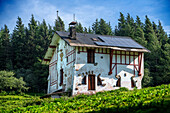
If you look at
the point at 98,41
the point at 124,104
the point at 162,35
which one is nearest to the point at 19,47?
the point at 162,35

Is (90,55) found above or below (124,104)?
above

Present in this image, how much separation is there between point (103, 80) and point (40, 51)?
37557mm

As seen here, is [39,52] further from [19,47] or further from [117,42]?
[117,42]

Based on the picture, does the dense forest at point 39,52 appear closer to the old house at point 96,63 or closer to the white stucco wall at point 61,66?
the white stucco wall at point 61,66

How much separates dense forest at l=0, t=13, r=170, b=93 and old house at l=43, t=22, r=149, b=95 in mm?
16292

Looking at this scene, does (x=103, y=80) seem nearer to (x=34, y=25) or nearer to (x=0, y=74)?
(x=0, y=74)

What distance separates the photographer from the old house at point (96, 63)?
3447cm

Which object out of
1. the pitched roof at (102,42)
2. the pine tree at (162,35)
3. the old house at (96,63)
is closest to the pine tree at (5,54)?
the pitched roof at (102,42)

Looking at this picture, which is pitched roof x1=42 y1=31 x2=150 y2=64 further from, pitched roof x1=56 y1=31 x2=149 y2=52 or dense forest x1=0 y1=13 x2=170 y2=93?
dense forest x1=0 y1=13 x2=170 y2=93

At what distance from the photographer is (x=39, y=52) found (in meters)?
70.9

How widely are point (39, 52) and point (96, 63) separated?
37.5m

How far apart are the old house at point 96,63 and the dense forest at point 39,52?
1629cm

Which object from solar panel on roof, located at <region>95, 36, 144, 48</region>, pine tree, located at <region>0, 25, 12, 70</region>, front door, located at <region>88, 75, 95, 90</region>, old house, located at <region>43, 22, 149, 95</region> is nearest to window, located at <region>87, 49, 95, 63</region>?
old house, located at <region>43, 22, 149, 95</region>

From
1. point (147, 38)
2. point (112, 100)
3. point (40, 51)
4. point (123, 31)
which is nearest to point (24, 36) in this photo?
point (40, 51)
